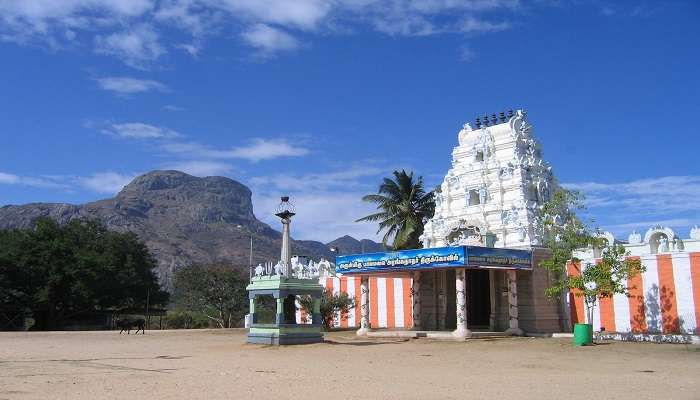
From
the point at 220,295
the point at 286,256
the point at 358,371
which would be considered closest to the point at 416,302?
the point at 286,256

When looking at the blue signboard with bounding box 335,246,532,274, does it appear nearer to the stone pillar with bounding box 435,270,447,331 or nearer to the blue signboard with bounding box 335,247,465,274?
the blue signboard with bounding box 335,247,465,274

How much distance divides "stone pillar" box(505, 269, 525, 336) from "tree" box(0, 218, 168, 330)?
31655 mm

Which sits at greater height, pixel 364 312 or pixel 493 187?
pixel 493 187

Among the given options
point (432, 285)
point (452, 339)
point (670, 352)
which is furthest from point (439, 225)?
point (670, 352)

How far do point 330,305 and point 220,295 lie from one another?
17.5m

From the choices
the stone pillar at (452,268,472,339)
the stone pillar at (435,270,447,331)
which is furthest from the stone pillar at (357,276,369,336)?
the stone pillar at (452,268,472,339)

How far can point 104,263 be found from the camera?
4950cm

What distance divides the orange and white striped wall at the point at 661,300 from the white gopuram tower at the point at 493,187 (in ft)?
16.0

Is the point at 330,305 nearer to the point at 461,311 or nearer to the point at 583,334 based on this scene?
the point at 461,311

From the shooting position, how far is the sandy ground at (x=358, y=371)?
40.1 ft

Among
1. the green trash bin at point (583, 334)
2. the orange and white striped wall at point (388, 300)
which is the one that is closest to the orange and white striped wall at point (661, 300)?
the green trash bin at point (583, 334)

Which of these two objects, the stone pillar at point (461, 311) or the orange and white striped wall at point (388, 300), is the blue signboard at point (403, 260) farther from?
the orange and white striped wall at point (388, 300)

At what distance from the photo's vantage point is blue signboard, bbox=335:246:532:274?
2753 centimetres

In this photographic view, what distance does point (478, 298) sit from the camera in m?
33.6
